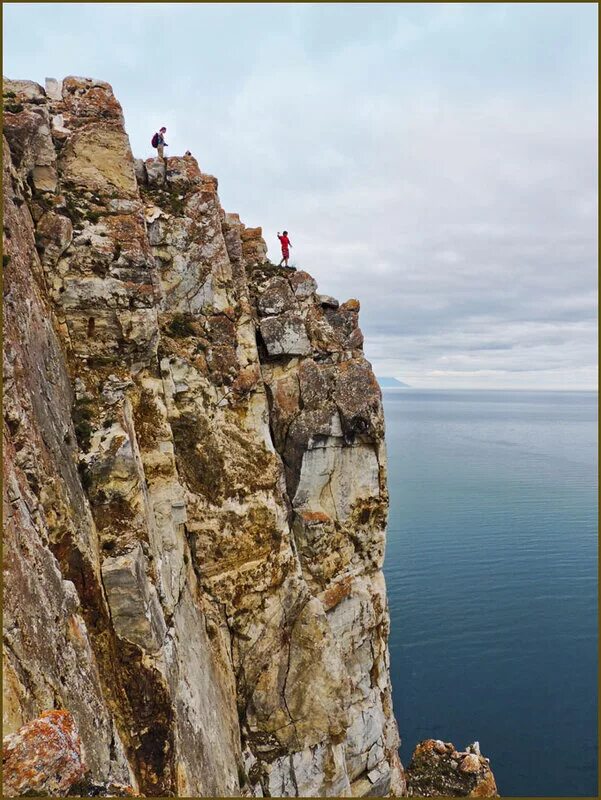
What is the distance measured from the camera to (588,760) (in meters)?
42.2

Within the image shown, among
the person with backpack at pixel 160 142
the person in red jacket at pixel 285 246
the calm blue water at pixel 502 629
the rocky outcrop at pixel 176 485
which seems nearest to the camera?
the rocky outcrop at pixel 176 485

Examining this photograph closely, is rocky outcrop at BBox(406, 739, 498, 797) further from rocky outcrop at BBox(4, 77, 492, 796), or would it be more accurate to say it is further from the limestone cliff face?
the limestone cliff face

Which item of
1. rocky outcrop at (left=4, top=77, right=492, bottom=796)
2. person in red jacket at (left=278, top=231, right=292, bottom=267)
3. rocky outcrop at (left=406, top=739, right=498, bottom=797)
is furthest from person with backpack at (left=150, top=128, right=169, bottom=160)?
rocky outcrop at (left=406, top=739, right=498, bottom=797)

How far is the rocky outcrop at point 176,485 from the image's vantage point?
12508mm

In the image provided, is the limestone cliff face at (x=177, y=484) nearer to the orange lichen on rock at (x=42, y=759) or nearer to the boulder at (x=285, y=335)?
the boulder at (x=285, y=335)

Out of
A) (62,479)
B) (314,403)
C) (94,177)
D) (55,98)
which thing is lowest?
(62,479)

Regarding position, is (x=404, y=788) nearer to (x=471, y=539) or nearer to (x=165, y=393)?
(x=165, y=393)

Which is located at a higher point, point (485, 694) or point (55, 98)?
point (55, 98)

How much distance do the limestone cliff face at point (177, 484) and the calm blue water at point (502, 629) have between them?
21966 millimetres

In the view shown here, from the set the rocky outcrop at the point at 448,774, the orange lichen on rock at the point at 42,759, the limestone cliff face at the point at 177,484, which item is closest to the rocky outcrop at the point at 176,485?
the limestone cliff face at the point at 177,484

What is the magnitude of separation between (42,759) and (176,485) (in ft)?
37.5

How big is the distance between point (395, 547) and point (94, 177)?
70.0 metres

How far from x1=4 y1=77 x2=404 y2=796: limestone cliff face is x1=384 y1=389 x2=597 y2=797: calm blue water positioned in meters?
22.0

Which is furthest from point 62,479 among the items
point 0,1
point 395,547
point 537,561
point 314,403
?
point 537,561
